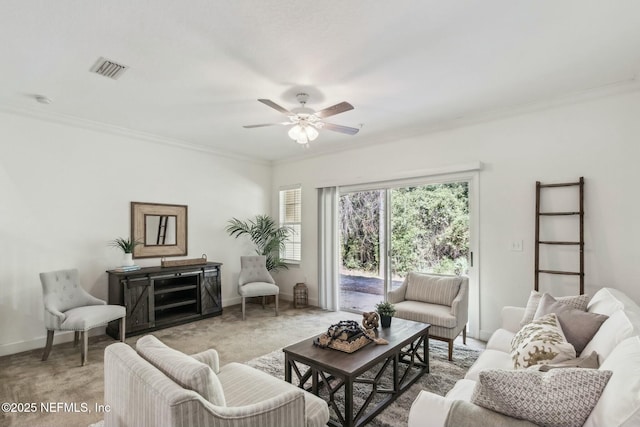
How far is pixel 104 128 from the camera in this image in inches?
169

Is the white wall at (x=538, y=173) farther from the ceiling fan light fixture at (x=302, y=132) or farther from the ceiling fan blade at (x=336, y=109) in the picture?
the ceiling fan blade at (x=336, y=109)

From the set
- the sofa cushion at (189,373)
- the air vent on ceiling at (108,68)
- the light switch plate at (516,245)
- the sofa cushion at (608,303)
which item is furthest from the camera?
the light switch plate at (516,245)

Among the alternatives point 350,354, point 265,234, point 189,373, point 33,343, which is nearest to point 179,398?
point 189,373

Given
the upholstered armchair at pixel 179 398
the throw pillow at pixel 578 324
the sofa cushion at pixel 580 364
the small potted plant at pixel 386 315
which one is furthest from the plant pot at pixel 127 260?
the throw pillow at pixel 578 324

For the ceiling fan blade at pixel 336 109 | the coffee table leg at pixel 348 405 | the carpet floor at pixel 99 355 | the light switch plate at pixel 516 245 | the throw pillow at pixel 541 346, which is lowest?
the carpet floor at pixel 99 355

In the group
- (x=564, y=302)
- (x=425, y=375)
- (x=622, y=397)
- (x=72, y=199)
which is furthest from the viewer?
(x=72, y=199)

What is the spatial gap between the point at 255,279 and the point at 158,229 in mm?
1684

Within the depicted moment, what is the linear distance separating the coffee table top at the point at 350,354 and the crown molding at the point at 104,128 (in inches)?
150

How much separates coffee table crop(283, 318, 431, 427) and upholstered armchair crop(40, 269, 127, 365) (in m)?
2.30

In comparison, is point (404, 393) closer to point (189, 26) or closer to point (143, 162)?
point (189, 26)

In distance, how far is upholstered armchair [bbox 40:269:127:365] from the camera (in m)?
3.30

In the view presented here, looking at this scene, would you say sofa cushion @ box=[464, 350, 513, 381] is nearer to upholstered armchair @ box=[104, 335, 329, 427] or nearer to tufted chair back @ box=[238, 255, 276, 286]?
upholstered armchair @ box=[104, 335, 329, 427]

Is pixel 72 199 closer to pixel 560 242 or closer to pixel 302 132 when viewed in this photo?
pixel 302 132

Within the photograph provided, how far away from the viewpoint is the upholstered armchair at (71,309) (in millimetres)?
3301
